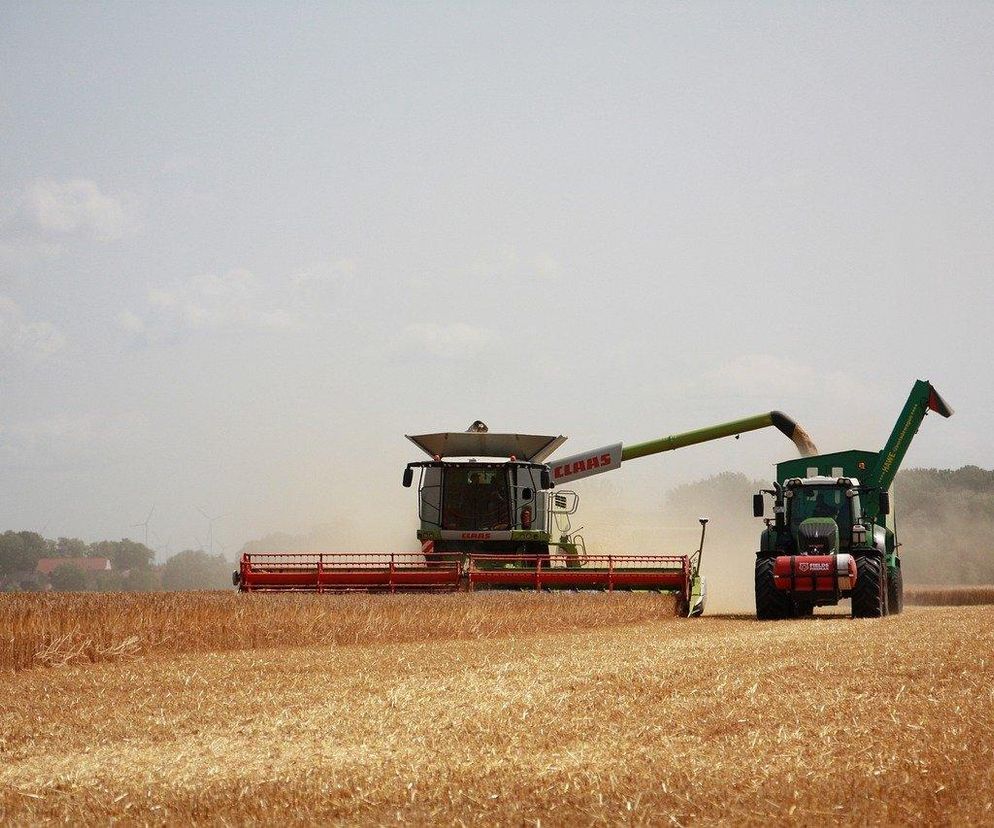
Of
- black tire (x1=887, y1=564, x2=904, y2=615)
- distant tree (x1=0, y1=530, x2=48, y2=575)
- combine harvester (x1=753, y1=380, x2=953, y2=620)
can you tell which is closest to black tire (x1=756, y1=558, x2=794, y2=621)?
combine harvester (x1=753, y1=380, x2=953, y2=620)

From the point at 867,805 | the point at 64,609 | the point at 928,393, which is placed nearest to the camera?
the point at 867,805

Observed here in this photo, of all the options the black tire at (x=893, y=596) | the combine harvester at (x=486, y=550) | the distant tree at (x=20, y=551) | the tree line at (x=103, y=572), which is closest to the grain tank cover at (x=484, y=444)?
the combine harvester at (x=486, y=550)

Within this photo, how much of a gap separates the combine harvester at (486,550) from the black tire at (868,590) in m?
2.40

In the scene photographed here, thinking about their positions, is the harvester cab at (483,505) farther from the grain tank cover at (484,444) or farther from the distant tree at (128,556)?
the distant tree at (128,556)

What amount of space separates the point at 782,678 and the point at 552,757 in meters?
3.39

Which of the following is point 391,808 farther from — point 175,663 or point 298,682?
point 175,663

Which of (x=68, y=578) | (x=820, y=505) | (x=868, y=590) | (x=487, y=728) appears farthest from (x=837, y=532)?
(x=68, y=578)

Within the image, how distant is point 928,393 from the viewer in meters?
22.5

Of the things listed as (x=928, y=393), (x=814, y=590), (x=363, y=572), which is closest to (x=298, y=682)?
(x=363, y=572)

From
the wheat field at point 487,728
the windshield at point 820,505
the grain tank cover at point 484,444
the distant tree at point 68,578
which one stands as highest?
the grain tank cover at point 484,444

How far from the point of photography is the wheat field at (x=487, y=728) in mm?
5336

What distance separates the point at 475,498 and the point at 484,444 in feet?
3.30

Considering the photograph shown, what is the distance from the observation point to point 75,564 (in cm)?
9600

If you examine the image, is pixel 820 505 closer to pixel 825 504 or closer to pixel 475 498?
pixel 825 504
